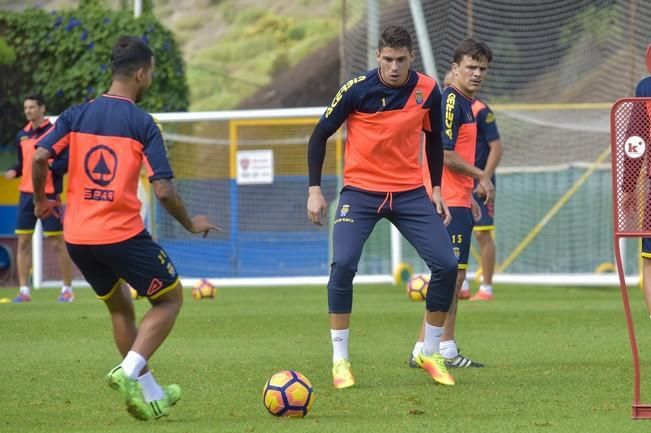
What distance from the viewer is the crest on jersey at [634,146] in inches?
255

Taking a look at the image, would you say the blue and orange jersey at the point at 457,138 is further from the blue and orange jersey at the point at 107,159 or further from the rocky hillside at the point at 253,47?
the rocky hillside at the point at 253,47

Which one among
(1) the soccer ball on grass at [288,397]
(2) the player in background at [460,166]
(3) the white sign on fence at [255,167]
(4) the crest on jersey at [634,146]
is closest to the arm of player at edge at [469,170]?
(2) the player in background at [460,166]

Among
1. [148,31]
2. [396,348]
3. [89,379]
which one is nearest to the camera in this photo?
[89,379]

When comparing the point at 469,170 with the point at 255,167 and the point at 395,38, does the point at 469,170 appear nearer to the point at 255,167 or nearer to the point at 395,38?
the point at 395,38

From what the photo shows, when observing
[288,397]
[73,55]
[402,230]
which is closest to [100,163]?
[288,397]

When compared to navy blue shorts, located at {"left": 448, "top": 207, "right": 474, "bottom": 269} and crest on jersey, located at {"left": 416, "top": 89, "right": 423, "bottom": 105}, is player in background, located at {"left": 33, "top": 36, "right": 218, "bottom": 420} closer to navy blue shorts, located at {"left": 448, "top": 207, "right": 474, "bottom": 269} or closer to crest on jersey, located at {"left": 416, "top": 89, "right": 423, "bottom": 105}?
crest on jersey, located at {"left": 416, "top": 89, "right": 423, "bottom": 105}

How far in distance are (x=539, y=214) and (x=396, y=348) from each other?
9.92 meters

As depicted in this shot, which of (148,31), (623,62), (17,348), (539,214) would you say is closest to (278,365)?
(17,348)

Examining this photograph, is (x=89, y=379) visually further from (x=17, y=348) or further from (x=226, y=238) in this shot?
(x=226, y=238)

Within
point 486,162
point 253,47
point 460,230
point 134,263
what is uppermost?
point 253,47

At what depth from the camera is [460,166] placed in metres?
8.91

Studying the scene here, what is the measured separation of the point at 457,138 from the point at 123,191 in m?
3.21

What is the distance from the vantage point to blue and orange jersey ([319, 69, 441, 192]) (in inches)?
316

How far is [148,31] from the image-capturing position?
22344mm
